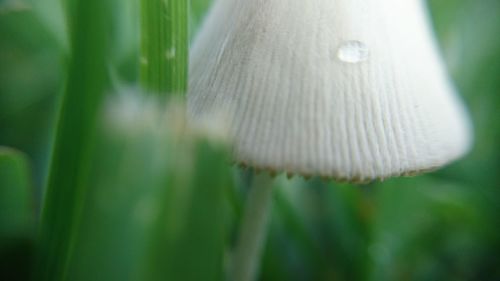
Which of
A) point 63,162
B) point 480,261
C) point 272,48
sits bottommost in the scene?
point 480,261

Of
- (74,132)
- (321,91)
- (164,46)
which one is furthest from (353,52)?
(74,132)

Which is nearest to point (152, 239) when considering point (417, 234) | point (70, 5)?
point (70, 5)

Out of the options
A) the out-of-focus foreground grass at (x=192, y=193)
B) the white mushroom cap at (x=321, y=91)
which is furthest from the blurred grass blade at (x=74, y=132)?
the white mushroom cap at (x=321, y=91)

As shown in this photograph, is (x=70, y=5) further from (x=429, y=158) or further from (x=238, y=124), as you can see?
(x=429, y=158)

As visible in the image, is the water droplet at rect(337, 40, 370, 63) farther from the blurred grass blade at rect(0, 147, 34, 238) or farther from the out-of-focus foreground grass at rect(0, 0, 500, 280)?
the blurred grass blade at rect(0, 147, 34, 238)

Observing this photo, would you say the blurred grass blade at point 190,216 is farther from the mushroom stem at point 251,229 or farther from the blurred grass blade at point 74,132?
the mushroom stem at point 251,229

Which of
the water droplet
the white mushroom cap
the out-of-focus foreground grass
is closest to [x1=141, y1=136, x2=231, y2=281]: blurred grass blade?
the out-of-focus foreground grass
